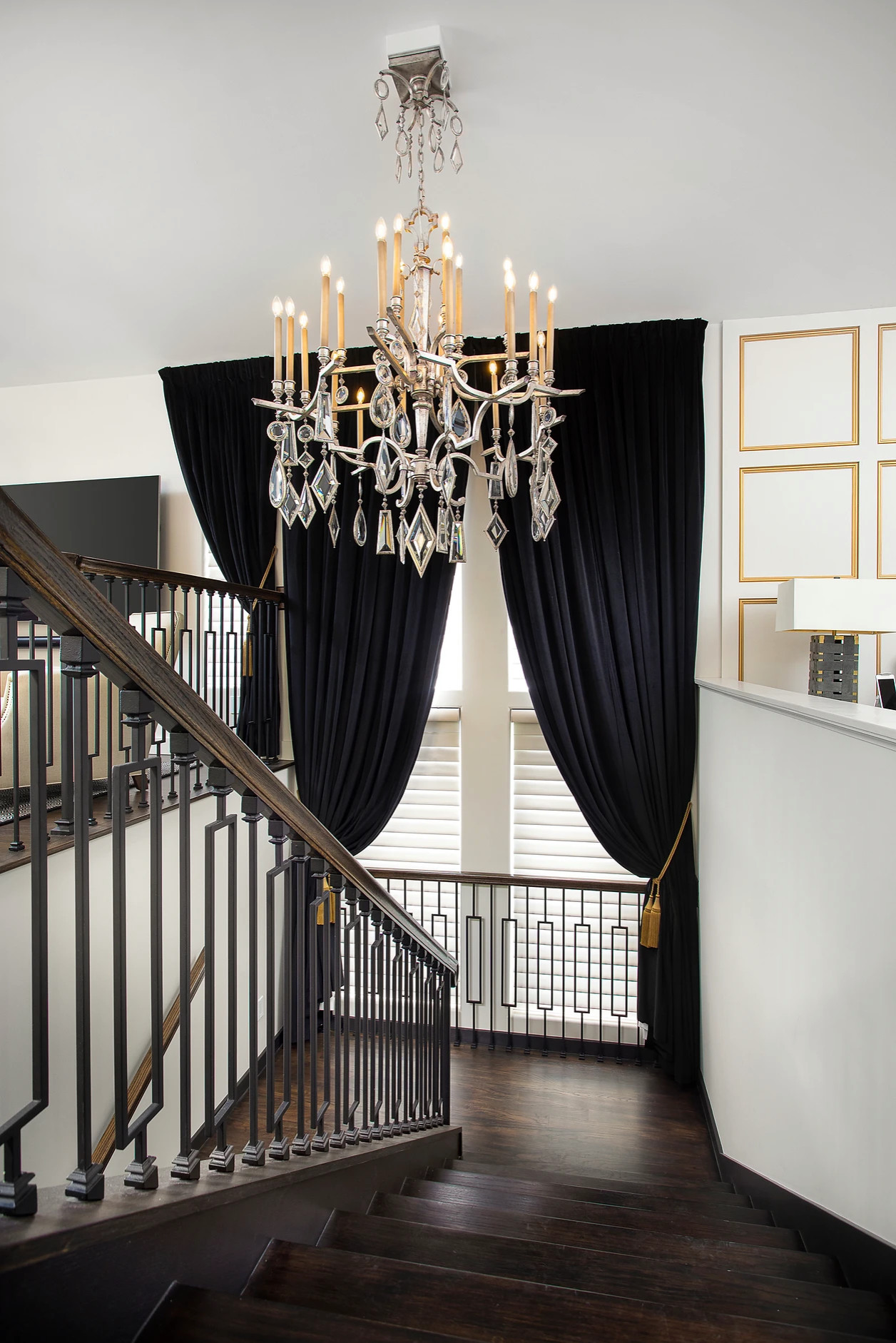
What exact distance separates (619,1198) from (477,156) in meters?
3.70

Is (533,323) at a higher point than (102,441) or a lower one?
lower

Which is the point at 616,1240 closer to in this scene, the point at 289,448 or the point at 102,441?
the point at 289,448

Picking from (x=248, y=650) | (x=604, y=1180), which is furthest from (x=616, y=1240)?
(x=248, y=650)

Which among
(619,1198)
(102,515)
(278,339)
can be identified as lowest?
(619,1198)

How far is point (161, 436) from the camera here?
4.57m

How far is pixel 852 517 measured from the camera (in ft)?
12.3

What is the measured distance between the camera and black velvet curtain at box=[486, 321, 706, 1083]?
3.84 metres

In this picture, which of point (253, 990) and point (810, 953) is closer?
point (253, 990)

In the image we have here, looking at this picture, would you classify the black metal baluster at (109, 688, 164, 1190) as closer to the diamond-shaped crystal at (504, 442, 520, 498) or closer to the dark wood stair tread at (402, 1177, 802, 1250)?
the diamond-shaped crystal at (504, 442, 520, 498)

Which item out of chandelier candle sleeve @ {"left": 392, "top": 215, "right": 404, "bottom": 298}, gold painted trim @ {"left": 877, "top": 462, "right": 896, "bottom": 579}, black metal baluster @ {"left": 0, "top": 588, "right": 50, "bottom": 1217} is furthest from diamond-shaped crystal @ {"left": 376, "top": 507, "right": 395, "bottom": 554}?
gold painted trim @ {"left": 877, "top": 462, "right": 896, "bottom": 579}

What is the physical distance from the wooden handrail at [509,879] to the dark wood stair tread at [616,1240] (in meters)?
2.09

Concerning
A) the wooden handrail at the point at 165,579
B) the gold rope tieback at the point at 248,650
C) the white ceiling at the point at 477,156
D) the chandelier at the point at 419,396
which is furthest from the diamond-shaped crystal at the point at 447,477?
the gold rope tieback at the point at 248,650


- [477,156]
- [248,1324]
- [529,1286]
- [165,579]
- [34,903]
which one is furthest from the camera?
[165,579]

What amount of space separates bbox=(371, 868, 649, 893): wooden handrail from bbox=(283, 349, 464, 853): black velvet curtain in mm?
279
